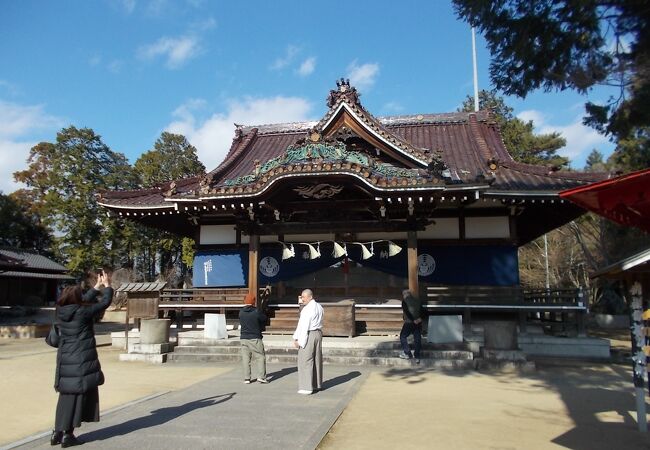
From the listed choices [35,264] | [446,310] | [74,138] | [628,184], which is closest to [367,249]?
[446,310]

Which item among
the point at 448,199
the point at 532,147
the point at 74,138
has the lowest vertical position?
the point at 448,199

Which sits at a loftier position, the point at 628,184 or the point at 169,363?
the point at 628,184

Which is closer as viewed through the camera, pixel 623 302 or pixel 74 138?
pixel 623 302

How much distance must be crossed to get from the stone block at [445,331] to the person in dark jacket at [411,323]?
0.64 meters

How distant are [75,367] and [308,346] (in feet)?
11.3

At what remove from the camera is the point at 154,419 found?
6.03 meters

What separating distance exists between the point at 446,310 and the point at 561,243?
83.4 ft

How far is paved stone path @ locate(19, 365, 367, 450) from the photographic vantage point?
5.09m

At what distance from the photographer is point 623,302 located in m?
25.3

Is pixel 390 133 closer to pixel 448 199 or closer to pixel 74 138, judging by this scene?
pixel 448 199

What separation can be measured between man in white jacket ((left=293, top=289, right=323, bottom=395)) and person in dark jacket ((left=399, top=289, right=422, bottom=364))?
2.98 m

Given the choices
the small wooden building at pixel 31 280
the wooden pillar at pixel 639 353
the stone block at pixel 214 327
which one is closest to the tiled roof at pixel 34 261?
the small wooden building at pixel 31 280

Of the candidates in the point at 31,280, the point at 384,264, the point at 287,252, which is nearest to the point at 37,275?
the point at 31,280

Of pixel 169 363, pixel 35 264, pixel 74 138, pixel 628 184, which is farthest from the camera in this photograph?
pixel 74 138
